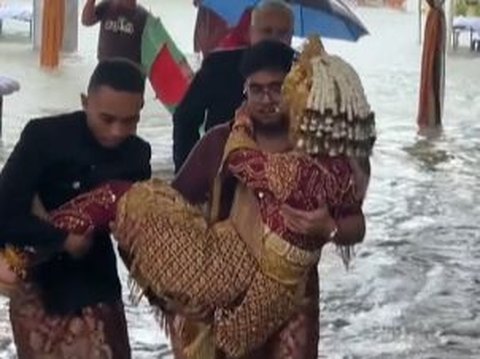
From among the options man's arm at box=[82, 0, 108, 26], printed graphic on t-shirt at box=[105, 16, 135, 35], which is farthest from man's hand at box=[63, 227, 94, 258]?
man's arm at box=[82, 0, 108, 26]

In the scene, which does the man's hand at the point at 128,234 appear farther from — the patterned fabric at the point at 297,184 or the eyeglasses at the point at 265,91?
the eyeglasses at the point at 265,91

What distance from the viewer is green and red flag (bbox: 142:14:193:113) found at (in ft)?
43.5


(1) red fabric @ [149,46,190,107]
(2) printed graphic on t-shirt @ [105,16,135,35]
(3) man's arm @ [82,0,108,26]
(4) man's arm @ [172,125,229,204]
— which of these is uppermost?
(3) man's arm @ [82,0,108,26]

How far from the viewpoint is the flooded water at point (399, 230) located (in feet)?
26.8

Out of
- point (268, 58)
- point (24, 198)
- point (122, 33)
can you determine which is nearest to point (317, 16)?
point (122, 33)

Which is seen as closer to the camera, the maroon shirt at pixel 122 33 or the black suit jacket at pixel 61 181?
the black suit jacket at pixel 61 181

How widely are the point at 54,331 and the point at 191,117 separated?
6.72 feet

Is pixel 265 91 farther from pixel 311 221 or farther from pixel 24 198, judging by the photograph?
pixel 24 198

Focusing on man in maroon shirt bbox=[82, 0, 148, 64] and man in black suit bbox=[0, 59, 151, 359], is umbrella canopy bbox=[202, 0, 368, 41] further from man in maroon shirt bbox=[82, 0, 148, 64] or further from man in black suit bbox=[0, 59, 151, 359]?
man in black suit bbox=[0, 59, 151, 359]

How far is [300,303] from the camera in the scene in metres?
4.57

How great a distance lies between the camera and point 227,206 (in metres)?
4.64

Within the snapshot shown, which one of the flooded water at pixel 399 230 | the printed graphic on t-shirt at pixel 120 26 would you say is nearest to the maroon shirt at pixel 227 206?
the flooded water at pixel 399 230

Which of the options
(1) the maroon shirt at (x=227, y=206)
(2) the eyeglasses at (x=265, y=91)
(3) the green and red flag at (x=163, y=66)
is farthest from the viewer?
(3) the green and red flag at (x=163, y=66)

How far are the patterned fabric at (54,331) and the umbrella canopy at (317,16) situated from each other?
20.9 ft
